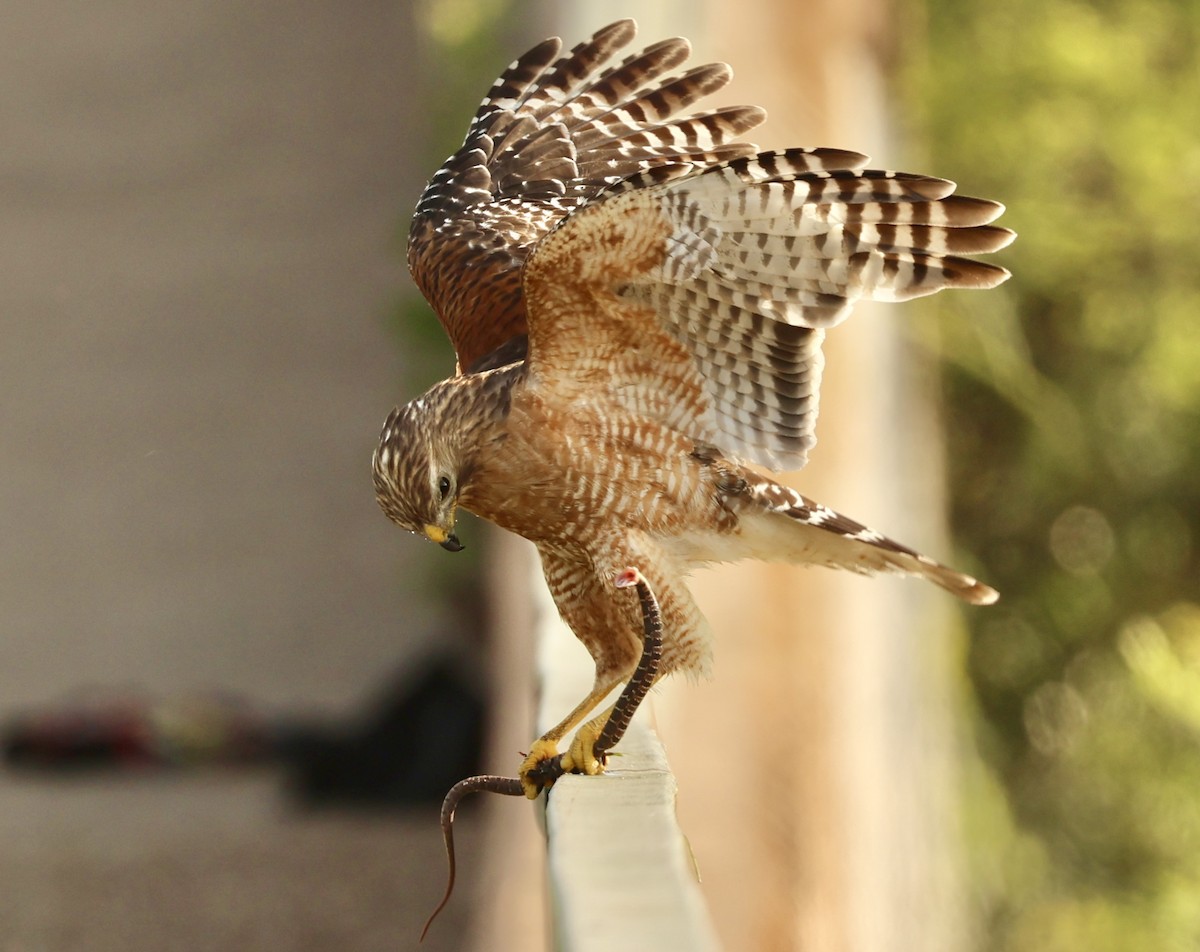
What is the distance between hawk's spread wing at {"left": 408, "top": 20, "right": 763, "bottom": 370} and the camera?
2396 mm

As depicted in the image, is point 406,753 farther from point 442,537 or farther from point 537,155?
point 442,537

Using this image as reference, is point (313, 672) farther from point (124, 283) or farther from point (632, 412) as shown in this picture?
point (632, 412)

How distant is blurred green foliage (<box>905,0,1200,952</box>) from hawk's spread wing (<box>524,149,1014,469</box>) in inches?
121

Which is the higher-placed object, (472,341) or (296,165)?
(296,165)

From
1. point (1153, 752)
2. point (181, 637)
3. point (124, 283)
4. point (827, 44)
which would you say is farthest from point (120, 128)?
point (1153, 752)

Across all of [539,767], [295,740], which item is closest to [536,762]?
[539,767]

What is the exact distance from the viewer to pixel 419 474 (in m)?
1.92

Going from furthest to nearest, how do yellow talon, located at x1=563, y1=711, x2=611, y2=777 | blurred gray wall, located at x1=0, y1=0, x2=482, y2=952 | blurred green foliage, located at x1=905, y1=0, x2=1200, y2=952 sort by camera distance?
blurred gray wall, located at x1=0, y1=0, x2=482, y2=952 < blurred green foliage, located at x1=905, y1=0, x2=1200, y2=952 < yellow talon, located at x1=563, y1=711, x2=611, y2=777

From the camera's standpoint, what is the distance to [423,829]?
7.25m

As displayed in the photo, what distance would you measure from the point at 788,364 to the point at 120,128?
7.01 m

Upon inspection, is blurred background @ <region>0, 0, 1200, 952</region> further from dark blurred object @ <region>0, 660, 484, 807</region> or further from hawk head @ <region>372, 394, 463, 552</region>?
hawk head @ <region>372, 394, 463, 552</region>


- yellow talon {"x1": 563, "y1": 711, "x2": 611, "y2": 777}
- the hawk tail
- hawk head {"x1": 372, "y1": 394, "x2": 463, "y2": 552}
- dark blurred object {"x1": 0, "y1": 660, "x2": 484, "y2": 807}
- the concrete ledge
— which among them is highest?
hawk head {"x1": 372, "y1": 394, "x2": 463, "y2": 552}

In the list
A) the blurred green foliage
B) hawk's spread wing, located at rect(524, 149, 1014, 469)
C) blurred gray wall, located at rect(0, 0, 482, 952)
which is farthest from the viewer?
blurred gray wall, located at rect(0, 0, 482, 952)

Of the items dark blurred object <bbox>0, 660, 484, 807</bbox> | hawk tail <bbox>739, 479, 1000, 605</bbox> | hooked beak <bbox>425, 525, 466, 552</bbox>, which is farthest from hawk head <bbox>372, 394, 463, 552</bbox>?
dark blurred object <bbox>0, 660, 484, 807</bbox>
